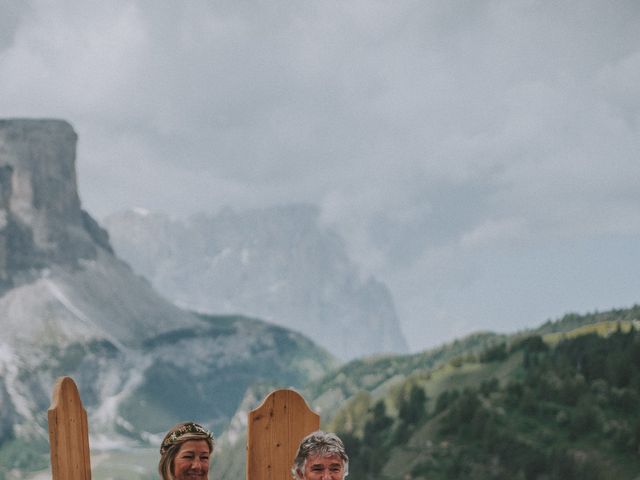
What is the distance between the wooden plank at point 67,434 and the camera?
4.61 metres

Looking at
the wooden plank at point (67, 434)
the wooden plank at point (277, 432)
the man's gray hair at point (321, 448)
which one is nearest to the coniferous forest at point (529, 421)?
the wooden plank at point (277, 432)

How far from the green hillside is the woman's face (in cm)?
5356

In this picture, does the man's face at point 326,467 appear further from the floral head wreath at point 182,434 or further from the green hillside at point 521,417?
the green hillside at point 521,417

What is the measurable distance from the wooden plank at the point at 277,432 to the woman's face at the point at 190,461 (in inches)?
18.0

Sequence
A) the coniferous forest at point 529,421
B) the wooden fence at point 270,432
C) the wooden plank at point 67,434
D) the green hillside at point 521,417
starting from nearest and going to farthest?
the wooden plank at point 67,434 < the wooden fence at point 270,432 < the coniferous forest at point 529,421 < the green hillside at point 521,417

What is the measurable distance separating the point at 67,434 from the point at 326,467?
151 cm

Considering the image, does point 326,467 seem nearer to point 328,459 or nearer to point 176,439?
point 328,459

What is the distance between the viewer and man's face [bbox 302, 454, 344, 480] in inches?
177

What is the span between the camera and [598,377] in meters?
68.8

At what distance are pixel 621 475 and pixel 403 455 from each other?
25.1 meters

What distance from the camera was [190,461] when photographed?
15.6 ft

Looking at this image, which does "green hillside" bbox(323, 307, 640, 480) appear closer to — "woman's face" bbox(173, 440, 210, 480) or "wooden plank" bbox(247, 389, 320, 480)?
"wooden plank" bbox(247, 389, 320, 480)

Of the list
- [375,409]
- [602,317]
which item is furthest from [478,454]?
[602,317]

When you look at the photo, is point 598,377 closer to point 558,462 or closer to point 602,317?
point 558,462
